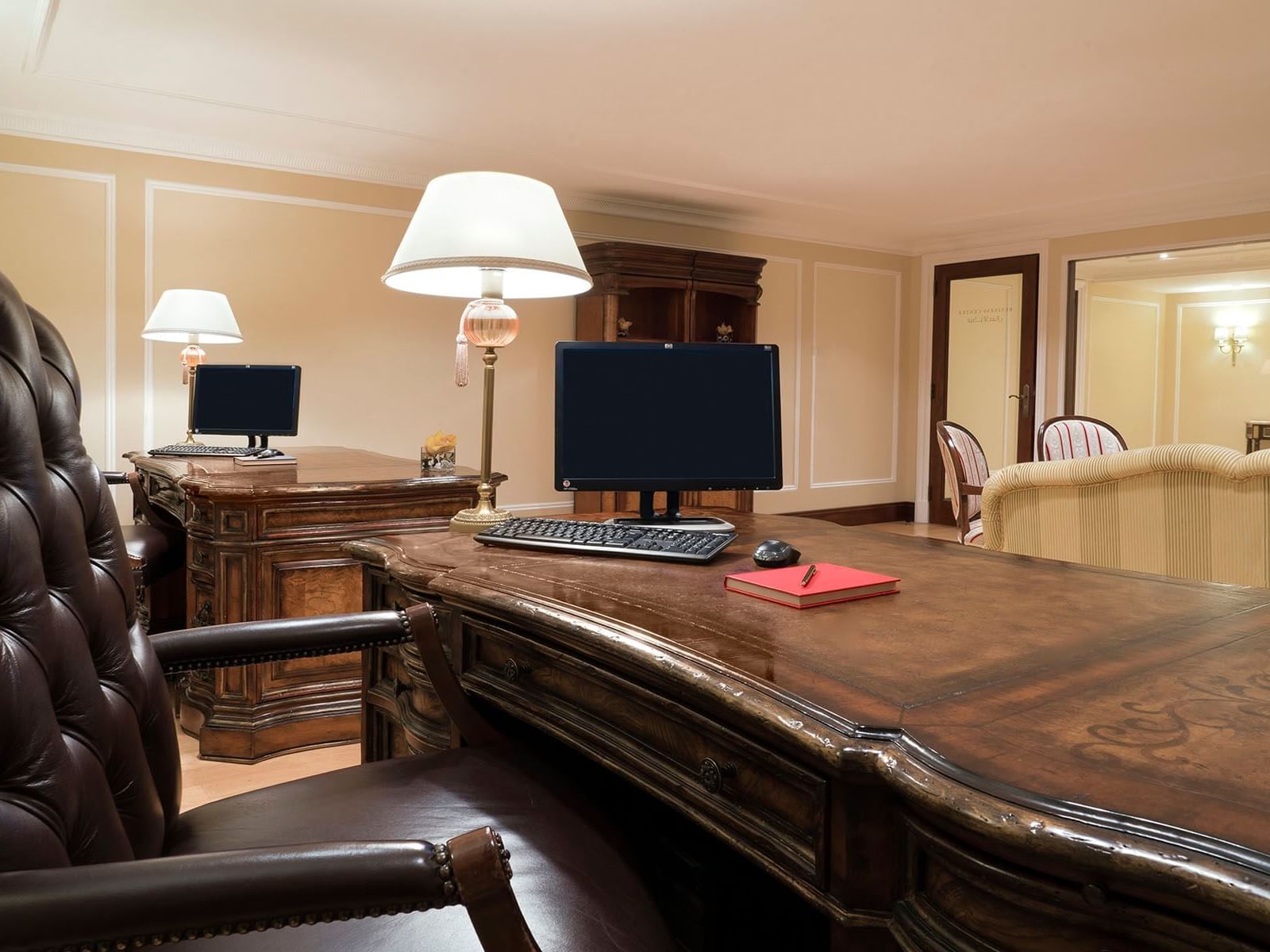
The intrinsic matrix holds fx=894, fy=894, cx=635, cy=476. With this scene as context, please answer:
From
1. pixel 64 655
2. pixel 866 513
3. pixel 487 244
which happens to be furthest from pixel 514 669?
pixel 866 513

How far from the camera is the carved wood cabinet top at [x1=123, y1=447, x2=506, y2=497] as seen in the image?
8.83ft

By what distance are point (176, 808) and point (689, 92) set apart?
408 cm

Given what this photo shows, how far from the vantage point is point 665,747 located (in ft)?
3.31

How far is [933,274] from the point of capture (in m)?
8.21

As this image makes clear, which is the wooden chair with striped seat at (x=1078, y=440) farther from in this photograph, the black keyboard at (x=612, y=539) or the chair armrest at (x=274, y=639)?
the chair armrest at (x=274, y=639)

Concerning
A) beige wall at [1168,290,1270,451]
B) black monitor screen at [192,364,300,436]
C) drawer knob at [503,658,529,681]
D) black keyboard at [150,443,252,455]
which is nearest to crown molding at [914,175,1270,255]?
beige wall at [1168,290,1270,451]

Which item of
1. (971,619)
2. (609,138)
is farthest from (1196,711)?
(609,138)

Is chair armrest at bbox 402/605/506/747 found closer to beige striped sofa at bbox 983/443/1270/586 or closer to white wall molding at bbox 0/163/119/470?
beige striped sofa at bbox 983/443/1270/586

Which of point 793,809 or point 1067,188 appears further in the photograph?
point 1067,188

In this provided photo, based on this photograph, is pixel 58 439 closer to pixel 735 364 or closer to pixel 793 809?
pixel 793 809

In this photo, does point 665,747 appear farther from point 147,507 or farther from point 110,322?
point 110,322

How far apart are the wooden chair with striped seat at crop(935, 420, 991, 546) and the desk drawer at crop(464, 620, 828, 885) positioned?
12.2 feet

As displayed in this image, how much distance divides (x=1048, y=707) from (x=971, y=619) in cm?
31

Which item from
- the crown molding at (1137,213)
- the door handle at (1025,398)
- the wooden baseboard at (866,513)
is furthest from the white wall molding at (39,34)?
the door handle at (1025,398)
